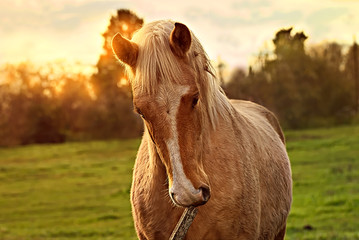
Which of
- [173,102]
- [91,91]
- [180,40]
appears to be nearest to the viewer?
[173,102]

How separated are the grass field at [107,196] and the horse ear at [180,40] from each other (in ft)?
23.1

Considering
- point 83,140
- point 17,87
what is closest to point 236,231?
point 83,140

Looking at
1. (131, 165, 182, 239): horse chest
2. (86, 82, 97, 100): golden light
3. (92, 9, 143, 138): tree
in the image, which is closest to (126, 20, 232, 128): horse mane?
(131, 165, 182, 239): horse chest

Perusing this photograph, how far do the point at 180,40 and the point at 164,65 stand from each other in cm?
19

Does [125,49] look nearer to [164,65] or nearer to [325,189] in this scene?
[164,65]

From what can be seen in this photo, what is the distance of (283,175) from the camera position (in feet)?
16.8

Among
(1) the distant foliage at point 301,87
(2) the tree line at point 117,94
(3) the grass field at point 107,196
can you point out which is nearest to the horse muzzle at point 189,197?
(3) the grass field at point 107,196

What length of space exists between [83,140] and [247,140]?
40.3m

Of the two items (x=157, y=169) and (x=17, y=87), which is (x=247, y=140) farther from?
(x=17, y=87)

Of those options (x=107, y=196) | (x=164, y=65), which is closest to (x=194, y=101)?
(x=164, y=65)

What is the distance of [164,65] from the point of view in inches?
128

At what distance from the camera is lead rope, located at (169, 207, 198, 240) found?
3.60m

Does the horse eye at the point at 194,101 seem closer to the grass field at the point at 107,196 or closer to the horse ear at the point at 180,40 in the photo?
the horse ear at the point at 180,40

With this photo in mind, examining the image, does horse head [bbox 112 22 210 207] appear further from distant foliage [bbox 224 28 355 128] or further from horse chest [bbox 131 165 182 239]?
distant foliage [bbox 224 28 355 128]
